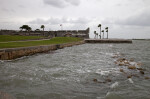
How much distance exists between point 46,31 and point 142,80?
3055 inches

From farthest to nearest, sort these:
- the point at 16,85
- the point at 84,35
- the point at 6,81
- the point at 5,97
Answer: the point at 84,35 < the point at 6,81 < the point at 16,85 < the point at 5,97

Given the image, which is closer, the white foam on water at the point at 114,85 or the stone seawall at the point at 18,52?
the white foam on water at the point at 114,85

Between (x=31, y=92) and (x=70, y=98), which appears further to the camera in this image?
(x=31, y=92)

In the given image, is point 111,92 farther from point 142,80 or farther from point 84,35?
point 84,35

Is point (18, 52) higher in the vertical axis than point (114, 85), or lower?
higher

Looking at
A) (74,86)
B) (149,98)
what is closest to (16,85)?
(74,86)

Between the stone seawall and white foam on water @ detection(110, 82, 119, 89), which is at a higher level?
the stone seawall

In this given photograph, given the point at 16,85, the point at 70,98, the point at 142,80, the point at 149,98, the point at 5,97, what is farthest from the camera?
the point at 142,80

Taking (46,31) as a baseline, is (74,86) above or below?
below

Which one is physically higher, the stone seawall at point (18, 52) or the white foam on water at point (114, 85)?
the stone seawall at point (18, 52)

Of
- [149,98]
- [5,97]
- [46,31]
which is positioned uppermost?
[46,31]

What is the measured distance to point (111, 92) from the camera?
7.89 m

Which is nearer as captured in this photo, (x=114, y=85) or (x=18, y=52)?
(x=114, y=85)

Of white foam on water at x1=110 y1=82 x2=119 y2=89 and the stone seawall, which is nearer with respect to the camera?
white foam on water at x1=110 y1=82 x2=119 y2=89
